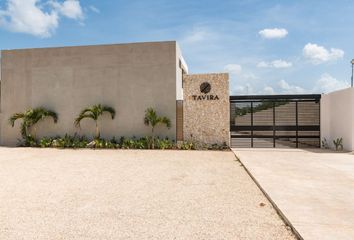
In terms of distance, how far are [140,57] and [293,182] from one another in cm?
1110

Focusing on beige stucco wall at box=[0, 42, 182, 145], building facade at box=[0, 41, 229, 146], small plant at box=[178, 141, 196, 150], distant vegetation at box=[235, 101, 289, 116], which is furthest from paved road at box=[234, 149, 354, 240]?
beige stucco wall at box=[0, 42, 182, 145]

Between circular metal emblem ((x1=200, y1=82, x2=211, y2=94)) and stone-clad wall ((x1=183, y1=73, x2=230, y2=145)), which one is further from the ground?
circular metal emblem ((x1=200, y1=82, x2=211, y2=94))

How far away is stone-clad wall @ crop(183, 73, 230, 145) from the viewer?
48.5 feet

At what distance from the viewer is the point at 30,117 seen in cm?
1579

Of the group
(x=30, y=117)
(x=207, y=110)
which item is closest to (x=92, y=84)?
(x=30, y=117)

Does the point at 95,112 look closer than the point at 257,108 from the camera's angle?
Yes

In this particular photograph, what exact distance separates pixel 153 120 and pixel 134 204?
929 cm

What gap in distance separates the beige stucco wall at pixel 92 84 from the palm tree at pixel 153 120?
339 mm

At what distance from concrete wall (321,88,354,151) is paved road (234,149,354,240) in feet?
11.6

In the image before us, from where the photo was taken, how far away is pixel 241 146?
1545 centimetres

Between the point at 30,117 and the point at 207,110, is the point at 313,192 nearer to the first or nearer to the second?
the point at 207,110

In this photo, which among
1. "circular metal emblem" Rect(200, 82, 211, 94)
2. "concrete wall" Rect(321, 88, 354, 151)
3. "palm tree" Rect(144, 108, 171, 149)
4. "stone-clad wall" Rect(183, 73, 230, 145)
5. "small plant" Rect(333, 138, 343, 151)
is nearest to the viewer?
"concrete wall" Rect(321, 88, 354, 151)

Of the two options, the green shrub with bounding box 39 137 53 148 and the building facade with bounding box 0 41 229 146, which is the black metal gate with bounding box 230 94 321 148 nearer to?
the building facade with bounding box 0 41 229 146

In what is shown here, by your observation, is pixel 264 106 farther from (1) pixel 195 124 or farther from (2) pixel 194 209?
(2) pixel 194 209
